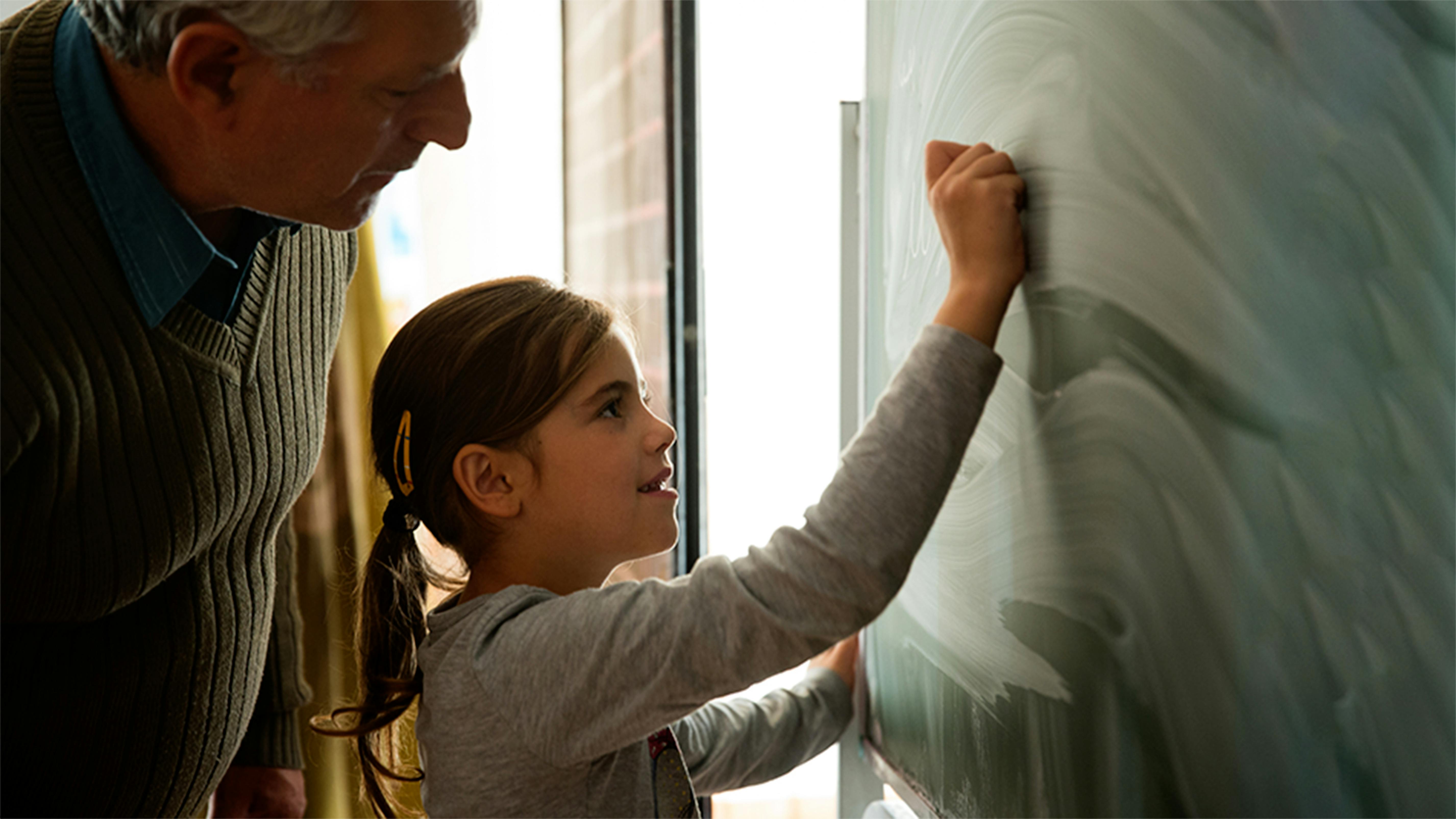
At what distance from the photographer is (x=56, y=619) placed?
34.4 inches

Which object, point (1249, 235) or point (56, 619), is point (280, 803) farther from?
point (1249, 235)

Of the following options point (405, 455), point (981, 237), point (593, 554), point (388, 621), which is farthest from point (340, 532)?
point (981, 237)

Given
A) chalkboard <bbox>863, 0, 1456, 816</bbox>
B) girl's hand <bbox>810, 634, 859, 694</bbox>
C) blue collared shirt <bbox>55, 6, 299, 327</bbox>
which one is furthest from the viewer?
girl's hand <bbox>810, 634, 859, 694</bbox>

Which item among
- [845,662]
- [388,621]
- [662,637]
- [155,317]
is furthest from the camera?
[845,662]

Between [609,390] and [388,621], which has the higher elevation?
[609,390]

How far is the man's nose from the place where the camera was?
2.71ft

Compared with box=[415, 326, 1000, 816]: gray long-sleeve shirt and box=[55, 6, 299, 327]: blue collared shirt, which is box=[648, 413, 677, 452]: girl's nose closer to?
box=[415, 326, 1000, 816]: gray long-sleeve shirt

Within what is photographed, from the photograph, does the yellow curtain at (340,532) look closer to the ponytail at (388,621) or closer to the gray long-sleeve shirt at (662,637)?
the ponytail at (388,621)

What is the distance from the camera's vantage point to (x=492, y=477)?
93 cm

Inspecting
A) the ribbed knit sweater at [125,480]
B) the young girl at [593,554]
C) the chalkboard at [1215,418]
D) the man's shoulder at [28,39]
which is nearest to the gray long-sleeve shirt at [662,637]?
the young girl at [593,554]

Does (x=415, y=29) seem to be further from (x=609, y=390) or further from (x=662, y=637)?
(x=662, y=637)

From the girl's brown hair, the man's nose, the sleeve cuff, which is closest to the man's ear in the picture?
the man's nose

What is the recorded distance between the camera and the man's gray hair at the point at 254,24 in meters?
0.74

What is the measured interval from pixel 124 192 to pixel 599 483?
1.42 ft
